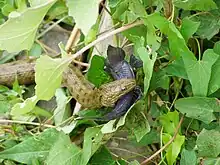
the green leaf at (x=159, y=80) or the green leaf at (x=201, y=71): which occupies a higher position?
the green leaf at (x=201, y=71)

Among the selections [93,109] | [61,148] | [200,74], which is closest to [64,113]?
[93,109]

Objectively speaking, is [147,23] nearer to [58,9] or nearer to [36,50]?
[58,9]

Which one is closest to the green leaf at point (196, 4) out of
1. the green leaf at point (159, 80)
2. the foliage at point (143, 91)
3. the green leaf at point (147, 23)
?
the foliage at point (143, 91)

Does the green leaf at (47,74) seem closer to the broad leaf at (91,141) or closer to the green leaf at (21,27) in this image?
the green leaf at (21,27)

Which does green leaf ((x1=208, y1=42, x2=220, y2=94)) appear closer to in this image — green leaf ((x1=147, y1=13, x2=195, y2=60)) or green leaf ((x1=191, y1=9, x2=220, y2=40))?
green leaf ((x1=147, y1=13, x2=195, y2=60))

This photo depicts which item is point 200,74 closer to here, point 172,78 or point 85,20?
point 172,78

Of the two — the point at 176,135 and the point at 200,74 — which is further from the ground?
the point at 200,74
